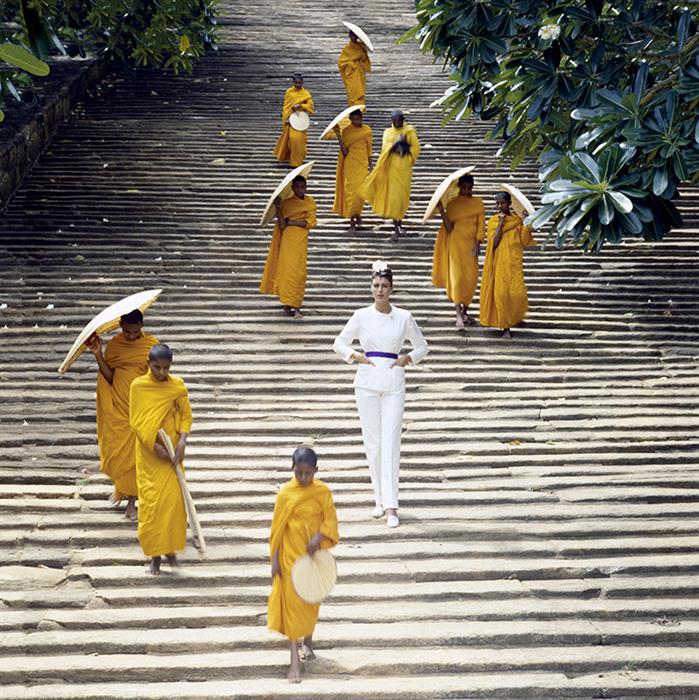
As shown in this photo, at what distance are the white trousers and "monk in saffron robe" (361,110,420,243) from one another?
18.5ft

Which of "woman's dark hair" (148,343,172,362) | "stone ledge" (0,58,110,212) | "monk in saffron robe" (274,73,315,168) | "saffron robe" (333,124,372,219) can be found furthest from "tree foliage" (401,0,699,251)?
"stone ledge" (0,58,110,212)

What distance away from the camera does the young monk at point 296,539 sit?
6.80 m

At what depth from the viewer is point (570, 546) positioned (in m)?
8.19

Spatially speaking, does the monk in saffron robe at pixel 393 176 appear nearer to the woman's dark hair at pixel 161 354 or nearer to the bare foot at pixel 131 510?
the bare foot at pixel 131 510

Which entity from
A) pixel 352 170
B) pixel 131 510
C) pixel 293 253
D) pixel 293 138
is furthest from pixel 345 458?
pixel 293 138

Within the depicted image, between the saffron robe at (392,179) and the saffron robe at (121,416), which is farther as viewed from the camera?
the saffron robe at (392,179)

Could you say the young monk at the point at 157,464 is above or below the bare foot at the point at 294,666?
above

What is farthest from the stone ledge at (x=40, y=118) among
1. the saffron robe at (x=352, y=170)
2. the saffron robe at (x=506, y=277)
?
the saffron robe at (x=506, y=277)

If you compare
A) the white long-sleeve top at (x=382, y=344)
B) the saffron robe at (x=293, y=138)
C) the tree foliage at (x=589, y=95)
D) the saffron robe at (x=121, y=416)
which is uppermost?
the tree foliage at (x=589, y=95)

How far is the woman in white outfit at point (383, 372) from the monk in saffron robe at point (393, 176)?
5426 millimetres

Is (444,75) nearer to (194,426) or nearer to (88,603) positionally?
(194,426)

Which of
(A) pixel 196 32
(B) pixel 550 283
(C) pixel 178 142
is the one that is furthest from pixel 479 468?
(A) pixel 196 32

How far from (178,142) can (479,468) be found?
8.97m

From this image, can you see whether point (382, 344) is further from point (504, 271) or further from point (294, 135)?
point (294, 135)
